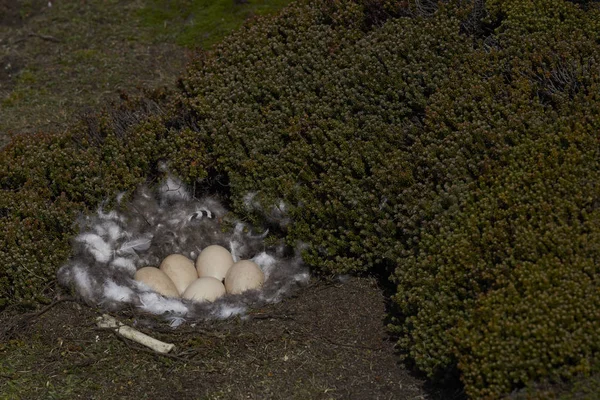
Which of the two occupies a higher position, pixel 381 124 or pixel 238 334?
pixel 381 124

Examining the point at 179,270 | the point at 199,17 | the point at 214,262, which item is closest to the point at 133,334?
the point at 179,270

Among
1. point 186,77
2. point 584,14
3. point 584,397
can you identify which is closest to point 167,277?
point 186,77

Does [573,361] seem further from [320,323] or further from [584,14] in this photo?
[584,14]

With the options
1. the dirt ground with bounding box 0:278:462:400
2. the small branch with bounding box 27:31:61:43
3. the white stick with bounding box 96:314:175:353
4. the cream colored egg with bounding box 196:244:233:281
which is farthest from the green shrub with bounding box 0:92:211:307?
the small branch with bounding box 27:31:61:43

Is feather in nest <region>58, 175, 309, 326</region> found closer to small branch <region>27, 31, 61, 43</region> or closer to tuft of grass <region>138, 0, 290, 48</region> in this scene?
tuft of grass <region>138, 0, 290, 48</region>

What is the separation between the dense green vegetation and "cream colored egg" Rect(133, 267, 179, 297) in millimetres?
683

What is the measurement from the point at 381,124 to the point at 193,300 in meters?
2.17

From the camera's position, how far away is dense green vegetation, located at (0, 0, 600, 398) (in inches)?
194

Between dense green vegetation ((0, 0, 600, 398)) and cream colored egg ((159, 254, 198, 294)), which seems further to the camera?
cream colored egg ((159, 254, 198, 294))

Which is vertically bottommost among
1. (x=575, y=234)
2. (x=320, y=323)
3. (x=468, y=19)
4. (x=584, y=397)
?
(x=320, y=323)

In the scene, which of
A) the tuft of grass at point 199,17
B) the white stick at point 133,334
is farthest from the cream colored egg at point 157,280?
the tuft of grass at point 199,17

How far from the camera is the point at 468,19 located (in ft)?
23.5

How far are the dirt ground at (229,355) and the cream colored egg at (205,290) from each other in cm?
35

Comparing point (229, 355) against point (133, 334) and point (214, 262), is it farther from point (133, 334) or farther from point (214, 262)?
point (214, 262)
